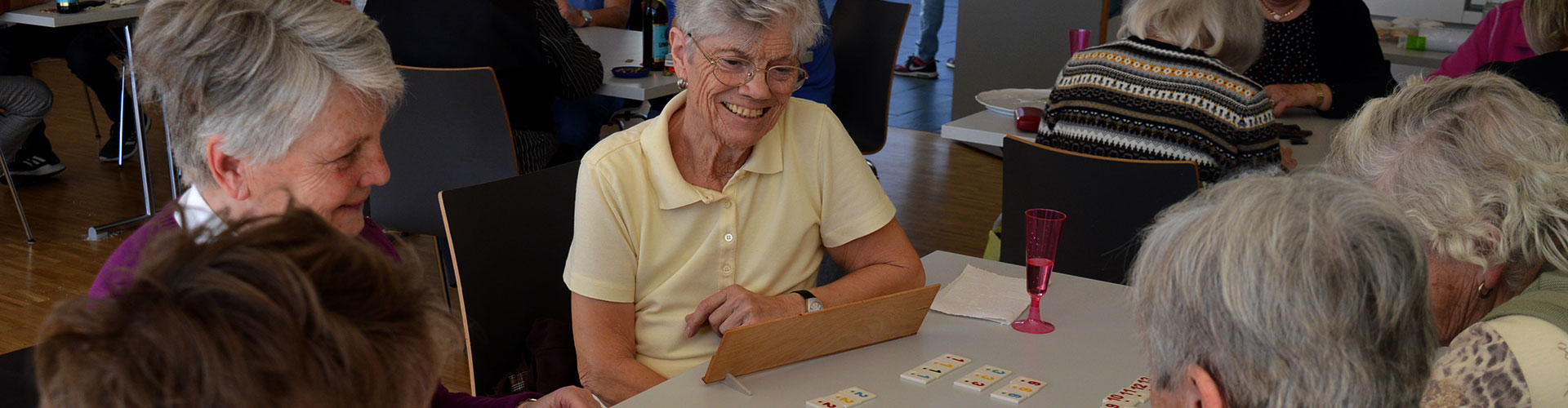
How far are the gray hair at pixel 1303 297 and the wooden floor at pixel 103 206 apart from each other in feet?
8.23

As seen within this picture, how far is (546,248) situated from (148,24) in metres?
0.86

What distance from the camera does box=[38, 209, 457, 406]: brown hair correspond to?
0.61 m

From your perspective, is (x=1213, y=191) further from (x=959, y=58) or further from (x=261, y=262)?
(x=959, y=58)

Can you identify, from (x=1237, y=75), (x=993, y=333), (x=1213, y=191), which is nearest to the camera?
(x=1213, y=191)

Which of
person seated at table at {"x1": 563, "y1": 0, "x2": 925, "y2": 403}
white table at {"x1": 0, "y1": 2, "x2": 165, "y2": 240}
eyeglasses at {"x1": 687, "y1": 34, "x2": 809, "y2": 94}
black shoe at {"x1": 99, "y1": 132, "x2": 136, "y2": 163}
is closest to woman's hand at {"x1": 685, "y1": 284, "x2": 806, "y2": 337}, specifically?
person seated at table at {"x1": 563, "y1": 0, "x2": 925, "y2": 403}

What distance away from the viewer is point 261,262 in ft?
2.14

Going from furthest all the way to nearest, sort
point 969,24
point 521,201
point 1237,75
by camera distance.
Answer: point 969,24
point 1237,75
point 521,201

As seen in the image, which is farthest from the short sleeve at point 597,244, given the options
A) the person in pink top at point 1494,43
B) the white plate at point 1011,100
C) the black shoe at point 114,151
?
the black shoe at point 114,151

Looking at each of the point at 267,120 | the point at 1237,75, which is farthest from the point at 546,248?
the point at 1237,75

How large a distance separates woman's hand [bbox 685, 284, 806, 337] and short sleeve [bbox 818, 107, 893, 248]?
0.84 feet

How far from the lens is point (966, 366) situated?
64.6 inches

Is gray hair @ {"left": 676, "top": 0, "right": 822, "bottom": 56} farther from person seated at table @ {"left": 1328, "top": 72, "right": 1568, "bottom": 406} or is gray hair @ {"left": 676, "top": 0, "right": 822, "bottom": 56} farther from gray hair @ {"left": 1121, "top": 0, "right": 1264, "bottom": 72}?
gray hair @ {"left": 1121, "top": 0, "right": 1264, "bottom": 72}

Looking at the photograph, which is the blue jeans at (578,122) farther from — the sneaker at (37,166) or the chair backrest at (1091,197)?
the sneaker at (37,166)

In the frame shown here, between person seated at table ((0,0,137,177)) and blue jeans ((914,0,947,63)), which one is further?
blue jeans ((914,0,947,63))
